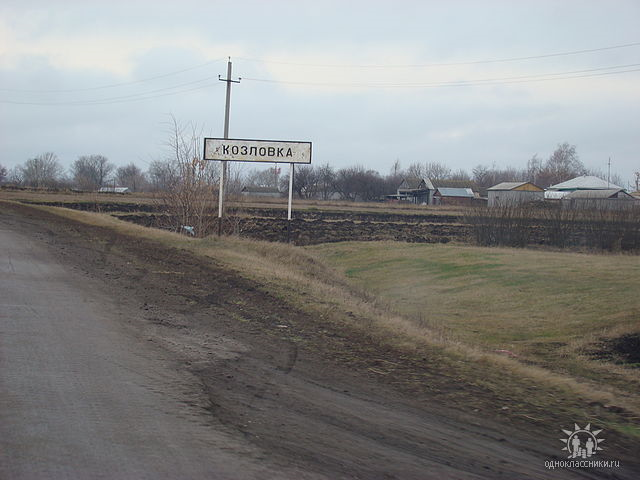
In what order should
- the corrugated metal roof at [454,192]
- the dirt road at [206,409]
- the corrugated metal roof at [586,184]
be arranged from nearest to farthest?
1. the dirt road at [206,409]
2. the corrugated metal roof at [586,184]
3. the corrugated metal roof at [454,192]

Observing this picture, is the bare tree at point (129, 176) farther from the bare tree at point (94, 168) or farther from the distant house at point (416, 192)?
the distant house at point (416, 192)

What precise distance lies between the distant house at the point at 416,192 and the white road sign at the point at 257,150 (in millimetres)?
85852

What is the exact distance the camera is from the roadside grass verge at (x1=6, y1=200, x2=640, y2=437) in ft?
24.2

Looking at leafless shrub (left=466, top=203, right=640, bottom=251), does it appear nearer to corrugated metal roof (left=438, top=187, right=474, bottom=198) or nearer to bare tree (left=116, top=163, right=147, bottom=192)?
corrugated metal roof (left=438, top=187, right=474, bottom=198)

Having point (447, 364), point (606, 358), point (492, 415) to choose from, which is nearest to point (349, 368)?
point (447, 364)

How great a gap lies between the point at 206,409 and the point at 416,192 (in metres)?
107

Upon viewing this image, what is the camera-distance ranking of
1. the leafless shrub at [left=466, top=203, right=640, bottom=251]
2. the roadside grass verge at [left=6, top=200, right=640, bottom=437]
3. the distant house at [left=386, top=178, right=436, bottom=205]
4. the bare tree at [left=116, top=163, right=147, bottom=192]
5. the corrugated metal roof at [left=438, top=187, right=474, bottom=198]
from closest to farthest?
the roadside grass verge at [left=6, top=200, right=640, bottom=437]
the leafless shrub at [left=466, top=203, right=640, bottom=251]
the corrugated metal roof at [left=438, top=187, right=474, bottom=198]
the distant house at [left=386, top=178, right=436, bottom=205]
the bare tree at [left=116, top=163, right=147, bottom=192]

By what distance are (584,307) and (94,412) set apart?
45.6ft

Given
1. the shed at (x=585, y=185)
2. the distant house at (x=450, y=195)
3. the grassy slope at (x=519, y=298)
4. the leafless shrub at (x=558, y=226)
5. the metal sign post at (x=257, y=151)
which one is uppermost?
the shed at (x=585, y=185)

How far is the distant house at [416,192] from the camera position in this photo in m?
107

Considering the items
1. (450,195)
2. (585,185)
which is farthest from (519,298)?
(450,195)

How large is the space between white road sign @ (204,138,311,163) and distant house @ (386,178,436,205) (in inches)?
3380

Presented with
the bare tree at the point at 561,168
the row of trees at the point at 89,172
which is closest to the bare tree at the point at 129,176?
the row of trees at the point at 89,172

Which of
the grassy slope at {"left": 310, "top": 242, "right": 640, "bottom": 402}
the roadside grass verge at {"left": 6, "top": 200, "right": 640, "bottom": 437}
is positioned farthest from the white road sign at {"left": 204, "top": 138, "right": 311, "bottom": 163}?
the grassy slope at {"left": 310, "top": 242, "right": 640, "bottom": 402}
